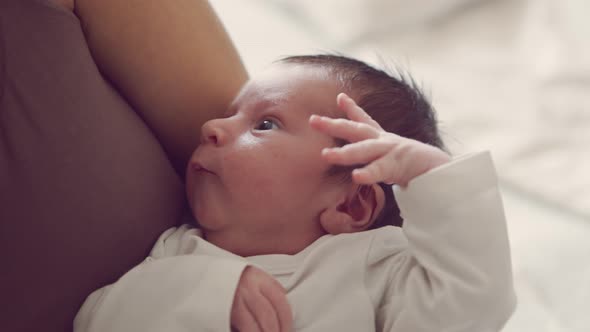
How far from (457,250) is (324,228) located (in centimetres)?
18

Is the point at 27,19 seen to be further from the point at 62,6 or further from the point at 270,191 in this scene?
the point at 270,191

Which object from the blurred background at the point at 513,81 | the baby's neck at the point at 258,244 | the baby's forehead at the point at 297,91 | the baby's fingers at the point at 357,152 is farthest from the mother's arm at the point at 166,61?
the blurred background at the point at 513,81

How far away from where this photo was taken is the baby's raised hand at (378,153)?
663 mm

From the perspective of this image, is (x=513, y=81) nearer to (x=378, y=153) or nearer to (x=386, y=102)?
(x=386, y=102)

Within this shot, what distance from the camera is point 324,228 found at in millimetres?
798

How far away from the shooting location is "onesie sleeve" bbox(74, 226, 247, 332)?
2.21 ft

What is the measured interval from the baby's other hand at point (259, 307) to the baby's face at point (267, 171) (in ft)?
0.32

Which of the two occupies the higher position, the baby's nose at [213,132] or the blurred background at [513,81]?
the baby's nose at [213,132]

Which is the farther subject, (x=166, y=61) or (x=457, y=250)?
(x=166, y=61)

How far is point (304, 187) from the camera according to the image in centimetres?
78

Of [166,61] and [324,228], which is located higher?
[166,61]

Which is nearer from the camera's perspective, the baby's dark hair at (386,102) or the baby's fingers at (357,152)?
the baby's fingers at (357,152)

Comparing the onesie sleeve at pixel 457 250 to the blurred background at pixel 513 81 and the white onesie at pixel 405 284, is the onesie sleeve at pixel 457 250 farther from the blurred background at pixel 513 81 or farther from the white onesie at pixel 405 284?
the blurred background at pixel 513 81

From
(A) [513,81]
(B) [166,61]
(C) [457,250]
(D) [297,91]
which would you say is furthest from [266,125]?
(A) [513,81]
